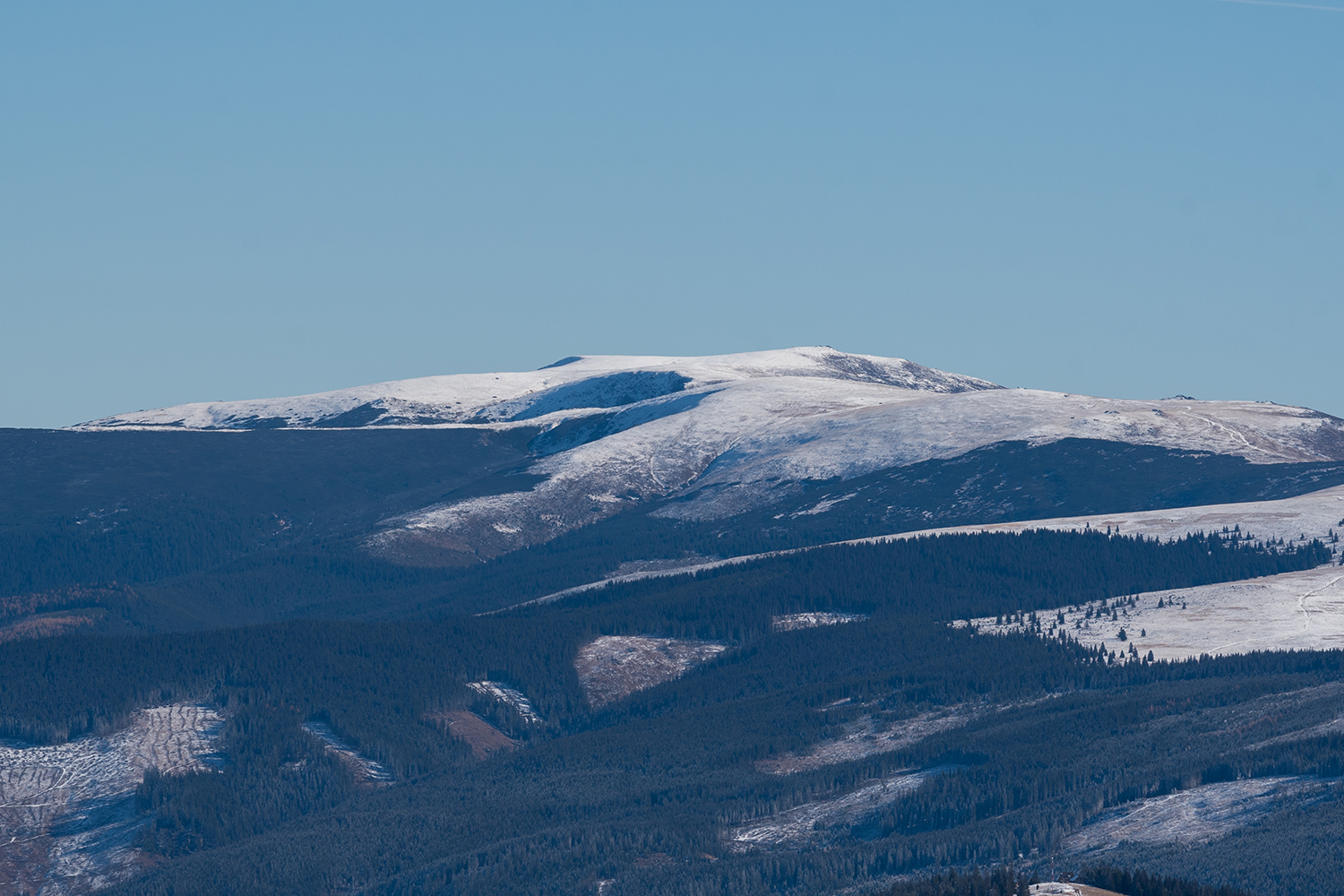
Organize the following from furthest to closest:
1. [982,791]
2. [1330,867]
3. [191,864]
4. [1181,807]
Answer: [191,864] → [982,791] → [1181,807] → [1330,867]

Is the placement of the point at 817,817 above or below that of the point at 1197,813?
below

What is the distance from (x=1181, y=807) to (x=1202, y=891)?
1671 inches

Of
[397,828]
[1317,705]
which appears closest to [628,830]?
[397,828]

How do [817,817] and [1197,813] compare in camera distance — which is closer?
[1197,813]

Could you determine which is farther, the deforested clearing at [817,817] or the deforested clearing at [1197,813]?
the deforested clearing at [817,817]

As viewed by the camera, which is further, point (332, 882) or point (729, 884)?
point (332, 882)

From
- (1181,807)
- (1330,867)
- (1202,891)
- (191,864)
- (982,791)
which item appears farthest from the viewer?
(191,864)

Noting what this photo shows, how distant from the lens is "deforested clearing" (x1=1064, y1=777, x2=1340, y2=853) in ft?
516

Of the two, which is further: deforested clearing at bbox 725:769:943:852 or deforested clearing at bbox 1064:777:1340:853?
deforested clearing at bbox 725:769:943:852

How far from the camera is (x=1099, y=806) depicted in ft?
559

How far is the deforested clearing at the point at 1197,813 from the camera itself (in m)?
157

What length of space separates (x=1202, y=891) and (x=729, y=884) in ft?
172

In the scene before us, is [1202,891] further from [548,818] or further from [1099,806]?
[548,818]

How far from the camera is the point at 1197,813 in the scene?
16200 centimetres
